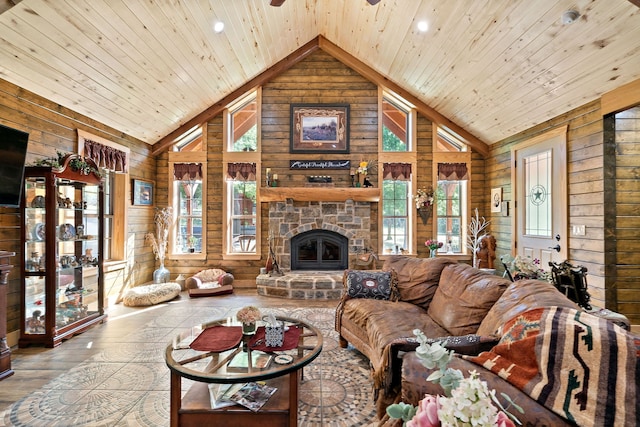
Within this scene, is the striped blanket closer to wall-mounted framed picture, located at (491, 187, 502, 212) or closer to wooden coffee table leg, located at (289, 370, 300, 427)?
wooden coffee table leg, located at (289, 370, 300, 427)

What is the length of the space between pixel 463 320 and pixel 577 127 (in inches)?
125

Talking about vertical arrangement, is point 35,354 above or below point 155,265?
below

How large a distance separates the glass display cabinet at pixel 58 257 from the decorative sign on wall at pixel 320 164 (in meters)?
3.01

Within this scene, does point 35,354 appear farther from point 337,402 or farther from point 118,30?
point 118,30

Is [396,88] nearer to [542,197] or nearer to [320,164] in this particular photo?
[320,164]

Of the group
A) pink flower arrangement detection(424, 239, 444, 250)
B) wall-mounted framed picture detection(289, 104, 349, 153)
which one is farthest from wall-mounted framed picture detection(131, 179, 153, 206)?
pink flower arrangement detection(424, 239, 444, 250)

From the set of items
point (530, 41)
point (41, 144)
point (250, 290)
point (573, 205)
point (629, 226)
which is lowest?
point (250, 290)

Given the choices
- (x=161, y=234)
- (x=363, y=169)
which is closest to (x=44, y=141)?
(x=161, y=234)

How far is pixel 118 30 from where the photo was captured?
10.3ft

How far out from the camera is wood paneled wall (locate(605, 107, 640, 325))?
338 cm

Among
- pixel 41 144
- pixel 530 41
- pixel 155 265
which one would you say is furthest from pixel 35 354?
pixel 530 41

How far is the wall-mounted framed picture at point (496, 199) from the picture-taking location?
207 inches

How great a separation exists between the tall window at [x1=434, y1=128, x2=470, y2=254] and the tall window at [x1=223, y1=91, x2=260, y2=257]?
11.2ft

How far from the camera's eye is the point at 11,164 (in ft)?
9.04
